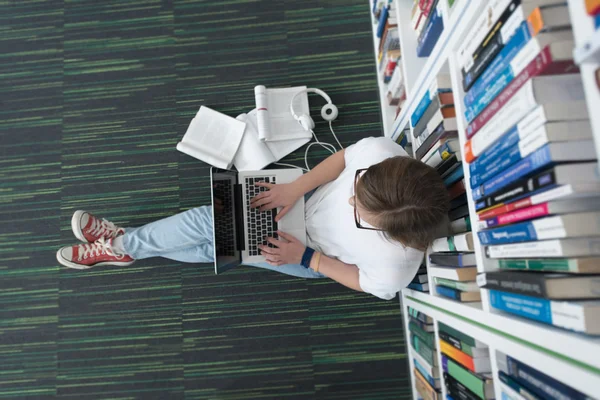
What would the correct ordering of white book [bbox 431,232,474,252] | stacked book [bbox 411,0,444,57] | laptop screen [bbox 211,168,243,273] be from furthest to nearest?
laptop screen [bbox 211,168,243,273], stacked book [bbox 411,0,444,57], white book [bbox 431,232,474,252]

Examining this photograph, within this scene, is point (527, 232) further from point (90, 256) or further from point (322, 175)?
point (90, 256)

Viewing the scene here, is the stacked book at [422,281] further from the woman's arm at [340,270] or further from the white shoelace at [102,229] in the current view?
the white shoelace at [102,229]

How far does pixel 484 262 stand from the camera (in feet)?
2.87

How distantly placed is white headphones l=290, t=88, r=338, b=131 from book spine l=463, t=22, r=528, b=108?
0.97 m

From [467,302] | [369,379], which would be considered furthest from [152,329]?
[467,302]

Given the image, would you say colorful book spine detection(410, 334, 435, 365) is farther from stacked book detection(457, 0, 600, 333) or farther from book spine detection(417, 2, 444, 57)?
book spine detection(417, 2, 444, 57)

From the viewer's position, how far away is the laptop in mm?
1348

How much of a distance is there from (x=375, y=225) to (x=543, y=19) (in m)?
0.60

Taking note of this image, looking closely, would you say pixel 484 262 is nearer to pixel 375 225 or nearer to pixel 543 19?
pixel 375 225

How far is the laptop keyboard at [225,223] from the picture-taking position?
1.33 metres

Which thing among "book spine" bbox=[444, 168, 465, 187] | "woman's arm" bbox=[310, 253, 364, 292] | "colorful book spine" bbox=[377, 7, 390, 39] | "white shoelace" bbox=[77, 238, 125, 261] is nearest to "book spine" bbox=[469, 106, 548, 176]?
"book spine" bbox=[444, 168, 465, 187]

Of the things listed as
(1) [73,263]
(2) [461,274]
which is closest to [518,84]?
(2) [461,274]

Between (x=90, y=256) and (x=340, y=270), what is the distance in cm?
111

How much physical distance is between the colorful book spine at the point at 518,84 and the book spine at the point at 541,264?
0.25 m
